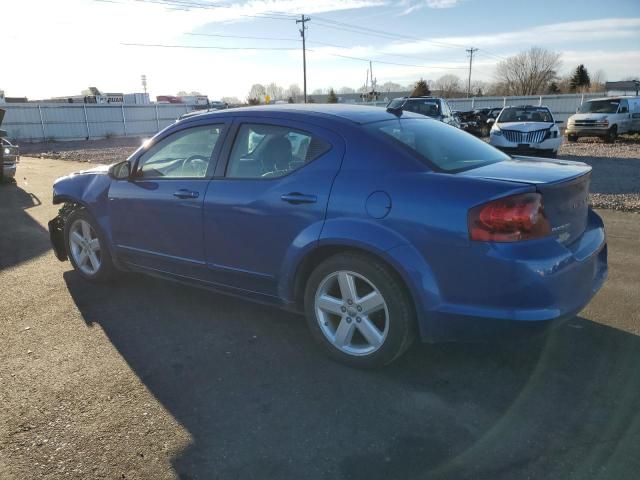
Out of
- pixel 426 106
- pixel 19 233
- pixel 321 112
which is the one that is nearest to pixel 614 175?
pixel 426 106

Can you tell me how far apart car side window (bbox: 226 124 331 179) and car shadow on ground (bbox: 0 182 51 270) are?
12.0ft

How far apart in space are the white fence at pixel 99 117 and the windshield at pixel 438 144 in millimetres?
29609

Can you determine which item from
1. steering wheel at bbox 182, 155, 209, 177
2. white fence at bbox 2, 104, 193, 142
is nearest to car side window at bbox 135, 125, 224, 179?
steering wheel at bbox 182, 155, 209, 177

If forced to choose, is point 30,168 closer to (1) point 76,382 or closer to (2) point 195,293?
(2) point 195,293

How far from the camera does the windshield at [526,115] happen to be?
1611 centimetres

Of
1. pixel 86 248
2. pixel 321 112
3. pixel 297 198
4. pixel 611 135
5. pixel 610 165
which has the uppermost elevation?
pixel 321 112

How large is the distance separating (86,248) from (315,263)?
2.71m

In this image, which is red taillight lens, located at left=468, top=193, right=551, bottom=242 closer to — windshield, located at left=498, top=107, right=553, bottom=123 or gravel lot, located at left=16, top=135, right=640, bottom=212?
gravel lot, located at left=16, top=135, right=640, bottom=212

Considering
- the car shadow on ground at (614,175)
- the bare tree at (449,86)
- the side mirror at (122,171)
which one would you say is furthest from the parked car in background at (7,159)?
the bare tree at (449,86)

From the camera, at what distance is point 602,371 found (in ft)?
10.5

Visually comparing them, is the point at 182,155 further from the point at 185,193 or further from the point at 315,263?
the point at 315,263

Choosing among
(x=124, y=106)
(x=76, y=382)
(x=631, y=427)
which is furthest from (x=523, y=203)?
(x=124, y=106)

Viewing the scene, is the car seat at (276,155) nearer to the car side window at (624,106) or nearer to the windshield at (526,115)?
the windshield at (526,115)

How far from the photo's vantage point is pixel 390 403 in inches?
116
